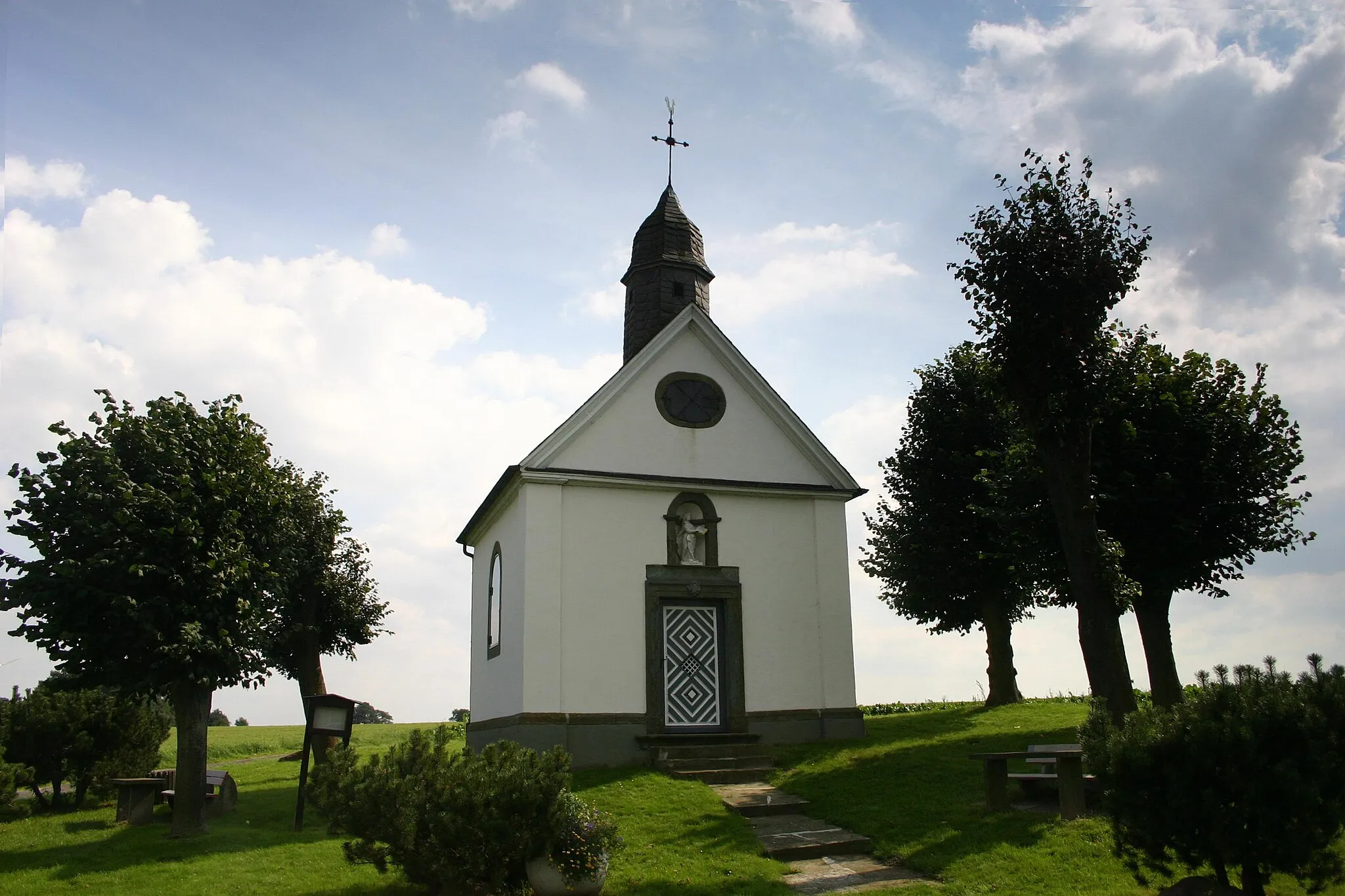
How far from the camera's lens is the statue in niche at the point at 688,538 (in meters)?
20.6

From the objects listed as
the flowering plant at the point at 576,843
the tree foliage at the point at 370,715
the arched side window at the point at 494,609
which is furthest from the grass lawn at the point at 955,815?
the tree foliage at the point at 370,715

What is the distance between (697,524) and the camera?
826 inches

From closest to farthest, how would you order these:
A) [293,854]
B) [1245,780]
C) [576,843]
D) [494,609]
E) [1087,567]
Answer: [1245,780] < [576,843] < [293,854] < [1087,567] < [494,609]

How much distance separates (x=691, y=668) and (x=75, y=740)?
42.2 feet

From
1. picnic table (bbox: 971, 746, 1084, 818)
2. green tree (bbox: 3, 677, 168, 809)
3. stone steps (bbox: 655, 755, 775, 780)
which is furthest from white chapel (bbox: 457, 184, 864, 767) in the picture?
green tree (bbox: 3, 677, 168, 809)

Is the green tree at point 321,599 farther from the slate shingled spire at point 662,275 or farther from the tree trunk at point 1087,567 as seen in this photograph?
the tree trunk at point 1087,567

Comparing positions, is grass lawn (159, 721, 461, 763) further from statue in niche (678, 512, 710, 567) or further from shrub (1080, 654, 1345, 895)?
shrub (1080, 654, 1345, 895)

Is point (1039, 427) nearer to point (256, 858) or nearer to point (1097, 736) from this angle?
point (1097, 736)

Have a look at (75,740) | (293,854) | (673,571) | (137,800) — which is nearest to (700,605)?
(673,571)

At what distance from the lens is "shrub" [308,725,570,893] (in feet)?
32.8

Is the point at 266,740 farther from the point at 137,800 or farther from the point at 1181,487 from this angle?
the point at 1181,487

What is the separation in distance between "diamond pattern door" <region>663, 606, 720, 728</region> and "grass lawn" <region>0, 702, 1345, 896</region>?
71.6 inches

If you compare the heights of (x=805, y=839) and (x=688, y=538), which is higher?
(x=688, y=538)

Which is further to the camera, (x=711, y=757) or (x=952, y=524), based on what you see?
(x=952, y=524)
